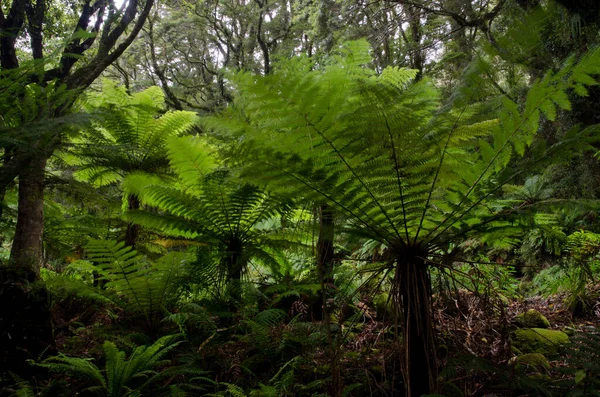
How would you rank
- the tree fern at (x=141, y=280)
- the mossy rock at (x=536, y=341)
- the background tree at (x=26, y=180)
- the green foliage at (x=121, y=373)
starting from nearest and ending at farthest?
1. the green foliage at (x=121, y=373)
2. the background tree at (x=26, y=180)
3. the mossy rock at (x=536, y=341)
4. the tree fern at (x=141, y=280)

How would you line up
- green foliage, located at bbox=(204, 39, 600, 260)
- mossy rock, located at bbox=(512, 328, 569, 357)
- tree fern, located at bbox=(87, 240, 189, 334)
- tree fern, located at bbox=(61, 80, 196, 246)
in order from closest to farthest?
green foliage, located at bbox=(204, 39, 600, 260), mossy rock, located at bbox=(512, 328, 569, 357), tree fern, located at bbox=(87, 240, 189, 334), tree fern, located at bbox=(61, 80, 196, 246)

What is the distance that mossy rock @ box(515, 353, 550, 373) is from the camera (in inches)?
71.3

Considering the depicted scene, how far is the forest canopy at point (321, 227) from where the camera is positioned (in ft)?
4.46

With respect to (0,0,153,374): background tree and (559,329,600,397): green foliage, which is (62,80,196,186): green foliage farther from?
(559,329,600,397): green foliage

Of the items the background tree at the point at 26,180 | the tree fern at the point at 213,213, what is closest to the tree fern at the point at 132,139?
the background tree at the point at 26,180

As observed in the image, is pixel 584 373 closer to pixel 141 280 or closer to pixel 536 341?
pixel 536 341

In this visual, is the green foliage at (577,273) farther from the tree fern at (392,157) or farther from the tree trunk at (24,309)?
the tree trunk at (24,309)

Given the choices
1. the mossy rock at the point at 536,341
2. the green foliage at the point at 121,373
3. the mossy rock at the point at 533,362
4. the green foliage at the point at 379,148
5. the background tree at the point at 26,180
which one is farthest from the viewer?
the mossy rock at the point at 536,341

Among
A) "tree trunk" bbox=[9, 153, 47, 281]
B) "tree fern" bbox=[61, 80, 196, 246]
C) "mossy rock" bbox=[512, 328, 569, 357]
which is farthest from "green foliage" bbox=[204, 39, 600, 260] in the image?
"tree fern" bbox=[61, 80, 196, 246]

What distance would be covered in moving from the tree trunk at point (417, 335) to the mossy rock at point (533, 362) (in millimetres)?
731

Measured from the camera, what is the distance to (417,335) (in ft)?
4.55

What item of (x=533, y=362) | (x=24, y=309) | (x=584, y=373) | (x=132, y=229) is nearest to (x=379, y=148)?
(x=584, y=373)

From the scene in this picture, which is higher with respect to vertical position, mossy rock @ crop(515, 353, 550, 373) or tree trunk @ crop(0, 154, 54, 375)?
tree trunk @ crop(0, 154, 54, 375)

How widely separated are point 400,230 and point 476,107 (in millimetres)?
561
